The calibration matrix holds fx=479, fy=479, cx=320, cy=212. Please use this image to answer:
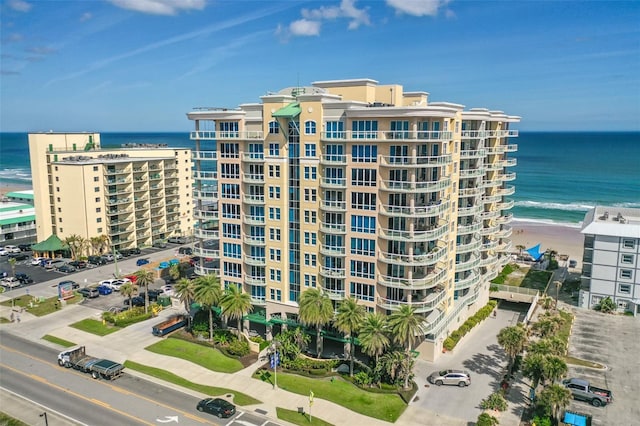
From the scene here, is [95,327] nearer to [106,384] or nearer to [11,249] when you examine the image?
[106,384]

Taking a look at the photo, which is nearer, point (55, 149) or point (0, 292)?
point (0, 292)

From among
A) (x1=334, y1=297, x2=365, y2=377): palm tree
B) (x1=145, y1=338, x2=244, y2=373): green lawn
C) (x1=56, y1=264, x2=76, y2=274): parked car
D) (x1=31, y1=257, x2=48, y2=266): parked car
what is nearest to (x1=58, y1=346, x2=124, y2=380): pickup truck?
(x1=145, y1=338, x2=244, y2=373): green lawn

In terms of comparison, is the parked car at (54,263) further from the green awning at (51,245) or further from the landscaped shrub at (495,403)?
the landscaped shrub at (495,403)

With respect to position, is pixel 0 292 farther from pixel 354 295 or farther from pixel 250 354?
pixel 354 295

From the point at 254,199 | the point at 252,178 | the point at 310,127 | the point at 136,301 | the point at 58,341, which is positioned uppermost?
the point at 310,127

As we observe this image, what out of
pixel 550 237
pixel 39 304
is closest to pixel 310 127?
pixel 39 304

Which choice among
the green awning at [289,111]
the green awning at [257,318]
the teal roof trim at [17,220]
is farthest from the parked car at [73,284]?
the green awning at [289,111]

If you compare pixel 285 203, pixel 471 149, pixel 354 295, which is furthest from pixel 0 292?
pixel 471 149
